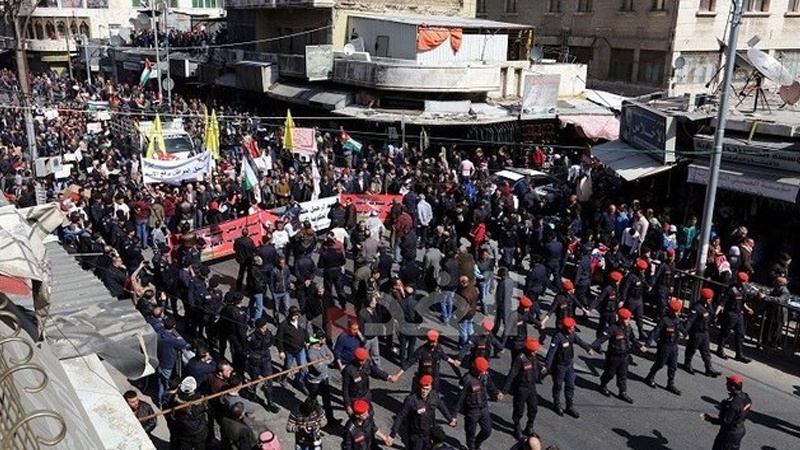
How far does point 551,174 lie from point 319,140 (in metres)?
8.49

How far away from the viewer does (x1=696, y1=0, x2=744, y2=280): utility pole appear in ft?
39.6

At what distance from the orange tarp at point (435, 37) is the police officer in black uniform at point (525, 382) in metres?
18.1

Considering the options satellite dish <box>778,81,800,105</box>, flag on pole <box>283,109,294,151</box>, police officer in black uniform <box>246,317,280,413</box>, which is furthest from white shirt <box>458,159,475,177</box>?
police officer in black uniform <box>246,317,280,413</box>

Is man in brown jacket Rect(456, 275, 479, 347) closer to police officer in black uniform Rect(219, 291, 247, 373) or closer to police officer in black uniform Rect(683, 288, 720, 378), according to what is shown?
police officer in black uniform Rect(683, 288, 720, 378)

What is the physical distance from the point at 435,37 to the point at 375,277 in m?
15.5

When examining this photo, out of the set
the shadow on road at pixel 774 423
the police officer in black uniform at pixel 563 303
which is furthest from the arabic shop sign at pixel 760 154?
the shadow on road at pixel 774 423

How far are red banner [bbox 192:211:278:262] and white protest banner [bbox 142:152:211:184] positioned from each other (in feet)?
13.5

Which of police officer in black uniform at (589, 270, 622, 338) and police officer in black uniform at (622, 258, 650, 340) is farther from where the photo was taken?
police officer in black uniform at (622, 258, 650, 340)

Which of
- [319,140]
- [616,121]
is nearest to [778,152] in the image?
[616,121]

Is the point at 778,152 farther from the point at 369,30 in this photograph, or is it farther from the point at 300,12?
the point at 300,12

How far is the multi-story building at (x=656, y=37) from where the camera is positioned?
92.2 feet

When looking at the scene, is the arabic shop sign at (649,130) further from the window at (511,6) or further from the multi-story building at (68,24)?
the multi-story building at (68,24)

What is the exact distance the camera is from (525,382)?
30.1ft

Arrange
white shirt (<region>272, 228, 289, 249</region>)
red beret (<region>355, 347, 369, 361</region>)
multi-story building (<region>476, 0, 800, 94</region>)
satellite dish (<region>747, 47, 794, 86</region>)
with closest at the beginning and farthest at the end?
red beret (<region>355, 347, 369, 361</region>)
white shirt (<region>272, 228, 289, 249</region>)
satellite dish (<region>747, 47, 794, 86</region>)
multi-story building (<region>476, 0, 800, 94</region>)
